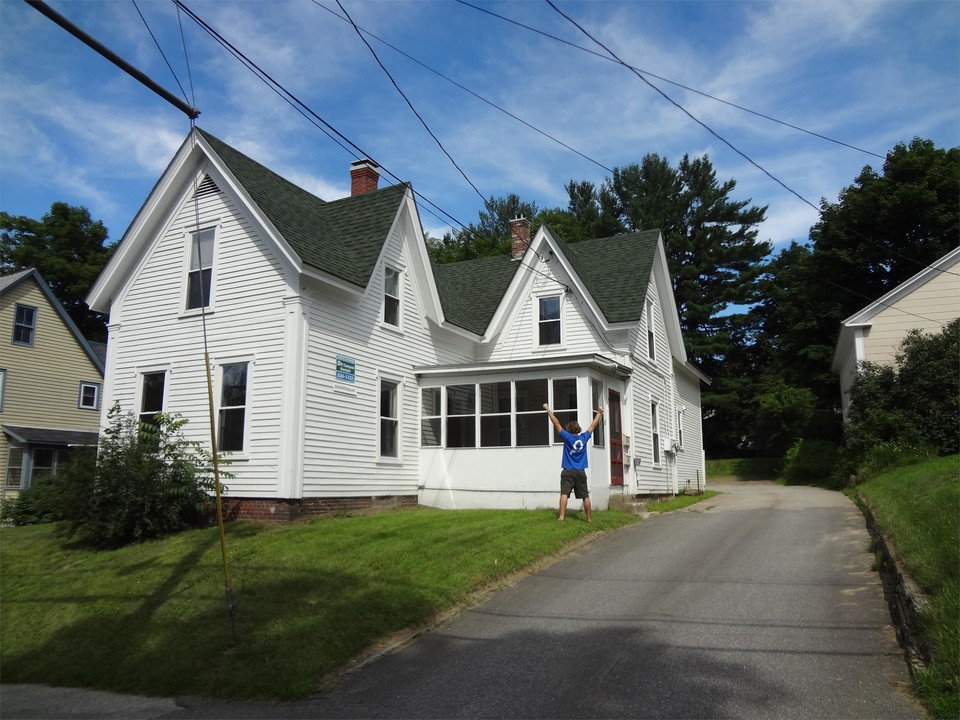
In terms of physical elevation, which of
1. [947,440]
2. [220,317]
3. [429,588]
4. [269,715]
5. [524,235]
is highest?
[524,235]

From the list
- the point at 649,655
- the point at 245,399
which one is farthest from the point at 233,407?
the point at 649,655

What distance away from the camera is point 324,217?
17.8 meters

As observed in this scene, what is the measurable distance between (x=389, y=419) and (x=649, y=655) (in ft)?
35.5

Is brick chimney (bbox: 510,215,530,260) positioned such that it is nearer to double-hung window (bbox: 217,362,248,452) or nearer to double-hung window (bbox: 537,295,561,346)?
double-hung window (bbox: 537,295,561,346)

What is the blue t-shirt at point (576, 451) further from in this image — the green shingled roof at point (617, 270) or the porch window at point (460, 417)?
the green shingled roof at point (617, 270)

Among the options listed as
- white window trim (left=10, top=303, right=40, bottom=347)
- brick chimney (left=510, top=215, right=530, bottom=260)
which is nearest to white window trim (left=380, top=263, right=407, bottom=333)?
brick chimney (left=510, top=215, right=530, bottom=260)

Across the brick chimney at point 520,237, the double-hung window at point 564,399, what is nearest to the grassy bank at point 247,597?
the double-hung window at point 564,399

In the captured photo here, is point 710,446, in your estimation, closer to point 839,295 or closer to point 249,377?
point 839,295

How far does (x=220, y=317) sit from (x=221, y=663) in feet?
30.8

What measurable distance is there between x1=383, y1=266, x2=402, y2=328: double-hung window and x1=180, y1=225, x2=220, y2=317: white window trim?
3.64 meters

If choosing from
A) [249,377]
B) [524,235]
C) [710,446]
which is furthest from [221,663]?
[710,446]

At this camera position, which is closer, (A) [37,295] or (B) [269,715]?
(B) [269,715]

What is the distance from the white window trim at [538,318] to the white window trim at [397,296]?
4840 millimetres

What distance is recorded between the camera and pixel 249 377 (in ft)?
48.1
